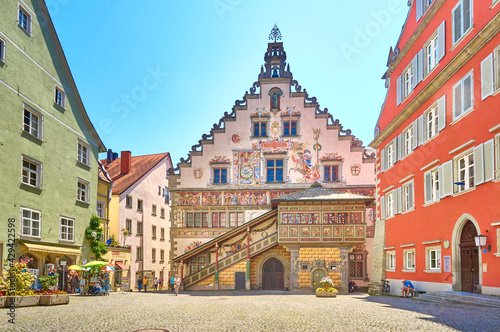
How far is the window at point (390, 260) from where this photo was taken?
2848 centimetres

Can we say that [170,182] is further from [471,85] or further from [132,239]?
[471,85]

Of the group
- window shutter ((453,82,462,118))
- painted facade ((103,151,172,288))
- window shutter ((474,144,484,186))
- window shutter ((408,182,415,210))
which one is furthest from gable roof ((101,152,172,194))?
window shutter ((474,144,484,186))

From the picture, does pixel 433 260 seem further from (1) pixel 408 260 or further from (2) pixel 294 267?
(2) pixel 294 267

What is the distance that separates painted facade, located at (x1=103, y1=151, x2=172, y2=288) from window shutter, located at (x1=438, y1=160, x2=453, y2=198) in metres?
25.2

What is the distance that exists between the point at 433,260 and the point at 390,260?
21.6 feet

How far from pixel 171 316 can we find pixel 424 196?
13199 millimetres

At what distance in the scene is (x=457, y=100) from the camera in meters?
20.1

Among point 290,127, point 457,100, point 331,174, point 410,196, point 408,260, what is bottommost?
point 408,260

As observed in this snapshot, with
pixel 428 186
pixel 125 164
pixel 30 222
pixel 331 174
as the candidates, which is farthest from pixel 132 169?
pixel 428 186


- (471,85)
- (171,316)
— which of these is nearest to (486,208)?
(471,85)

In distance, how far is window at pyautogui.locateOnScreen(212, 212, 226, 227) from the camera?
1656 inches

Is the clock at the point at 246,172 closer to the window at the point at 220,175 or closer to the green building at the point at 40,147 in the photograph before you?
the window at the point at 220,175

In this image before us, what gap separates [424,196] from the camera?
76.6ft

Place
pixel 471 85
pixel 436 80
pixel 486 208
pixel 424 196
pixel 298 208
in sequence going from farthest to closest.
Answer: pixel 298 208 → pixel 424 196 → pixel 436 80 → pixel 471 85 → pixel 486 208
